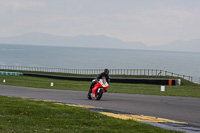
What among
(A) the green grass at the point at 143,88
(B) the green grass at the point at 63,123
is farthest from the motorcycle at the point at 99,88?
(B) the green grass at the point at 63,123

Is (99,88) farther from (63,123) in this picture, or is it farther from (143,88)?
(143,88)

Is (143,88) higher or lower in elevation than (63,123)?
higher

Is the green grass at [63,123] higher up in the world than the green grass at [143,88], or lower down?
lower down

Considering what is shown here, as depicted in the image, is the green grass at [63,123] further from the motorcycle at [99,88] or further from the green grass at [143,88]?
the green grass at [143,88]

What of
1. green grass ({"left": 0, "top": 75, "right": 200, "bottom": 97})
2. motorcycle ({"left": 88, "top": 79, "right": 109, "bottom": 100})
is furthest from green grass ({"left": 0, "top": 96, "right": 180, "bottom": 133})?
green grass ({"left": 0, "top": 75, "right": 200, "bottom": 97})

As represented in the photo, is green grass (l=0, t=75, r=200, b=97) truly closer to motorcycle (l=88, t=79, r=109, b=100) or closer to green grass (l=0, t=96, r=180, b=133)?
motorcycle (l=88, t=79, r=109, b=100)

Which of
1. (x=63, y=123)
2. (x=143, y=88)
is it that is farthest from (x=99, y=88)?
(x=143, y=88)

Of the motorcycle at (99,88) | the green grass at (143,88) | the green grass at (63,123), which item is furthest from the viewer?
the green grass at (143,88)

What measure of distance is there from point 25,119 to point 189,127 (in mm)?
4419

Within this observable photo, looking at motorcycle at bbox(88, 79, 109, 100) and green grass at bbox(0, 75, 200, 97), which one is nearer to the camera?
motorcycle at bbox(88, 79, 109, 100)

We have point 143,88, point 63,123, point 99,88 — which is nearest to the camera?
point 63,123

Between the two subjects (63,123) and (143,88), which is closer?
(63,123)

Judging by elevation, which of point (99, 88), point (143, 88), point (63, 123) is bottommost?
point (63, 123)

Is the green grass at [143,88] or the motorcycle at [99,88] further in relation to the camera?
the green grass at [143,88]
